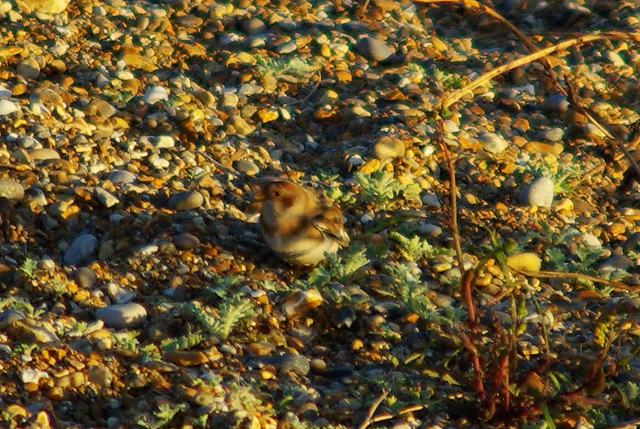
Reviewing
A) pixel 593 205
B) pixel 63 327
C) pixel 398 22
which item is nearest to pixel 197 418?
pixel 63 327

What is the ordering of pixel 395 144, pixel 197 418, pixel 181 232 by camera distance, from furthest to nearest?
pixel 395 144 < pixel 181 232 < pixel 197 418

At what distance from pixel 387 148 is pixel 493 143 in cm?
84

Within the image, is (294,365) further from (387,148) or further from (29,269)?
(387,148)

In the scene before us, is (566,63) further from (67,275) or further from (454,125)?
(67,275)

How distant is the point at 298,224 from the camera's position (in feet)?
17.8

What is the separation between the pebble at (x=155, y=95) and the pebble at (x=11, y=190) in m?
1.37

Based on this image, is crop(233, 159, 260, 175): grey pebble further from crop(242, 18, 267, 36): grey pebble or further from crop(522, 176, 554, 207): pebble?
crop(242, 18, 267, 36): grey pebble

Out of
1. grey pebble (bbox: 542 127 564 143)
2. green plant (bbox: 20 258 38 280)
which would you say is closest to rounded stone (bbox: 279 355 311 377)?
green plant (bbox: 20 258 38 280)

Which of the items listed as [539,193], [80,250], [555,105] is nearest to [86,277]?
[80,250]

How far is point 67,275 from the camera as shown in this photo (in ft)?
16.3

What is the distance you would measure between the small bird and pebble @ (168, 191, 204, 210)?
1.24 feet

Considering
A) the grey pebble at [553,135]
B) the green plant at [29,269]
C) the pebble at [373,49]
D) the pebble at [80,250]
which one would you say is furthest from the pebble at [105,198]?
the grey pebble at [553,135]

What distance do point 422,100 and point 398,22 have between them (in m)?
1.47

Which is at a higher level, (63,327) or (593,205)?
(63,327)
